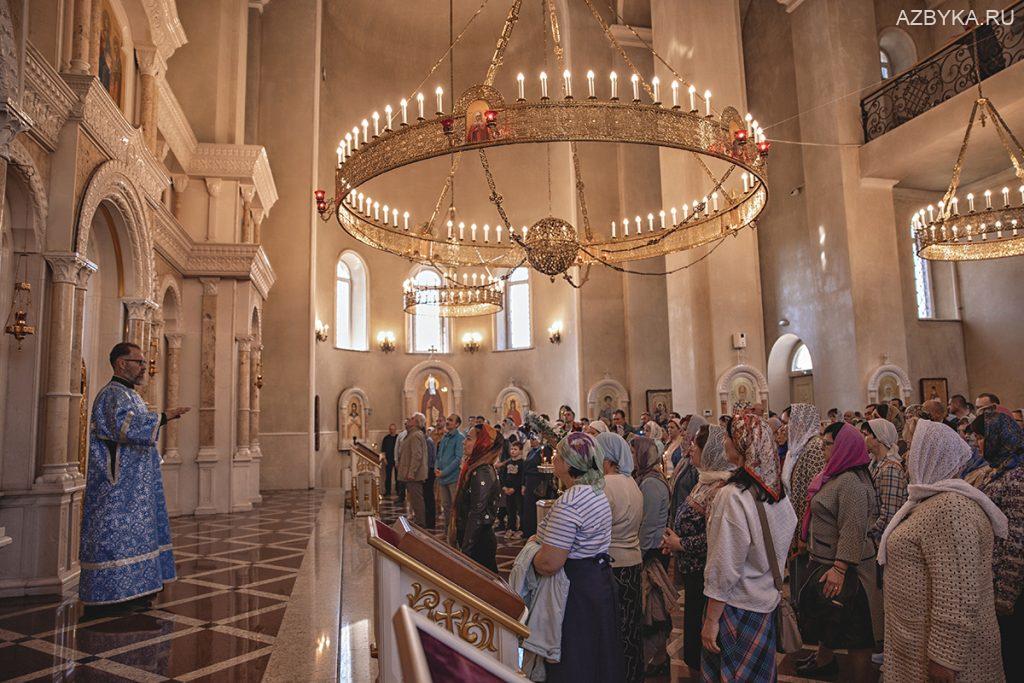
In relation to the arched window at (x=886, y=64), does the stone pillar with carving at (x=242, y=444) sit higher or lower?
lower

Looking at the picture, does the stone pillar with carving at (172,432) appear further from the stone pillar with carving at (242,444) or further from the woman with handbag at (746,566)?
the woman with handbag at (746,566)

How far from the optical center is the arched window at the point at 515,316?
22266 mm

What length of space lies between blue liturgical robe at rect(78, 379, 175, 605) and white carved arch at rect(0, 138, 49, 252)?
193 cm

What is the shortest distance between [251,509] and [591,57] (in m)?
14.2

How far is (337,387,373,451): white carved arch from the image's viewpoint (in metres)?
20.0

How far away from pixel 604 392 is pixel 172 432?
10585mm

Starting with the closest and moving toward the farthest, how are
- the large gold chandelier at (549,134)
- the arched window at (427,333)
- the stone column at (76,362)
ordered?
→ 1. the large gold chandelier at (549,134)
2. the stone column at (76,362)
3. the arched window at (427,333)

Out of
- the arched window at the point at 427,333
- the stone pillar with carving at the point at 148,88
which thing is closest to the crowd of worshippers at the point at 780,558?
the stone pillar with carving at the point at 148,88

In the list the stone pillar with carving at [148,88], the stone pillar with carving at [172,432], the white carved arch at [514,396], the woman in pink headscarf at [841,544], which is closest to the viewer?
the woman in pink headscarf at [841,544]

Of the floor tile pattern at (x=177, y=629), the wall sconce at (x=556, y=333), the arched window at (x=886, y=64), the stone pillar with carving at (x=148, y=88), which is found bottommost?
the floor tile pattern at (x=177, y=629)

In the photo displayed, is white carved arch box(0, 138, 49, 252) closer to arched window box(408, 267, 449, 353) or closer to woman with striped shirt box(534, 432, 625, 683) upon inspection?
woman with striped shirt box(534, 432, 625, 683)

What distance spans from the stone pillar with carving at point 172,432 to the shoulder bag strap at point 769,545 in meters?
10.9

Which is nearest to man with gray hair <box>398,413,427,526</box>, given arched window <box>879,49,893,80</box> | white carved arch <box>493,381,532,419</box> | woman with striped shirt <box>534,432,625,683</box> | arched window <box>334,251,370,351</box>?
woman with striped shirt <box>534,432,625,683</box>

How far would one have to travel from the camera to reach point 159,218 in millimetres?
10086
